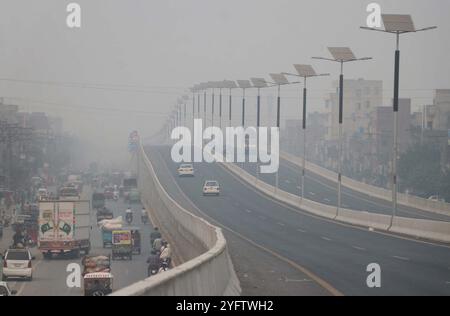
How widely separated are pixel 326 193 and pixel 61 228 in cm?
4605

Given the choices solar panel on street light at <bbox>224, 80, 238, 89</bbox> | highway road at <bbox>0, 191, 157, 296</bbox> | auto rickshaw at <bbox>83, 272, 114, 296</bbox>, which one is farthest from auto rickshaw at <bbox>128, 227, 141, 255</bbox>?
solar panel on street light at <bbox>224, 80, 238, 89</bbox>

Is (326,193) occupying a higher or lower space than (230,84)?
lower

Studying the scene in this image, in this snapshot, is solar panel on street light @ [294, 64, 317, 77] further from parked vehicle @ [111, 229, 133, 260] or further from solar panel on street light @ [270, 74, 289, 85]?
parked vehicle @ [111, 229, 133, 260]

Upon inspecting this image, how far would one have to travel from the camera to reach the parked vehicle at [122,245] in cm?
7825

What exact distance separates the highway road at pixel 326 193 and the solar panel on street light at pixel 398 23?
779 inches

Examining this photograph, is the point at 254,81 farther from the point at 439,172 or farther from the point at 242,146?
the point at 242,146

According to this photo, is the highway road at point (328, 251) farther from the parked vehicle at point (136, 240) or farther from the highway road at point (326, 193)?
the highway road at point (326, 193)

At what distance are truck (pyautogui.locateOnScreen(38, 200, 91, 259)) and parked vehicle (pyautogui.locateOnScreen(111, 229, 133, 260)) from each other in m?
2.45

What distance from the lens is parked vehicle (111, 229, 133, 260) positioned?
3081 inches

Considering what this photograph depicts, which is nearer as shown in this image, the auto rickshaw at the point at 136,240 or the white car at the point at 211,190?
the auto rickshaw at the point at 136,240

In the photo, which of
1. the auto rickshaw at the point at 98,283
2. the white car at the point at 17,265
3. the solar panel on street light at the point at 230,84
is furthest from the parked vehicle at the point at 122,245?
the solar panel on street light at the point at 230,84

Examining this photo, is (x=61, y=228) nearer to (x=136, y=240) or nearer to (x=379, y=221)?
(x=136, y=240)

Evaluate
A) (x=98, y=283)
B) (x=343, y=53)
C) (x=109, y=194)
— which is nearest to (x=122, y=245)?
(x=343, y=53)

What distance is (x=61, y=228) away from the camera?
7475cm
